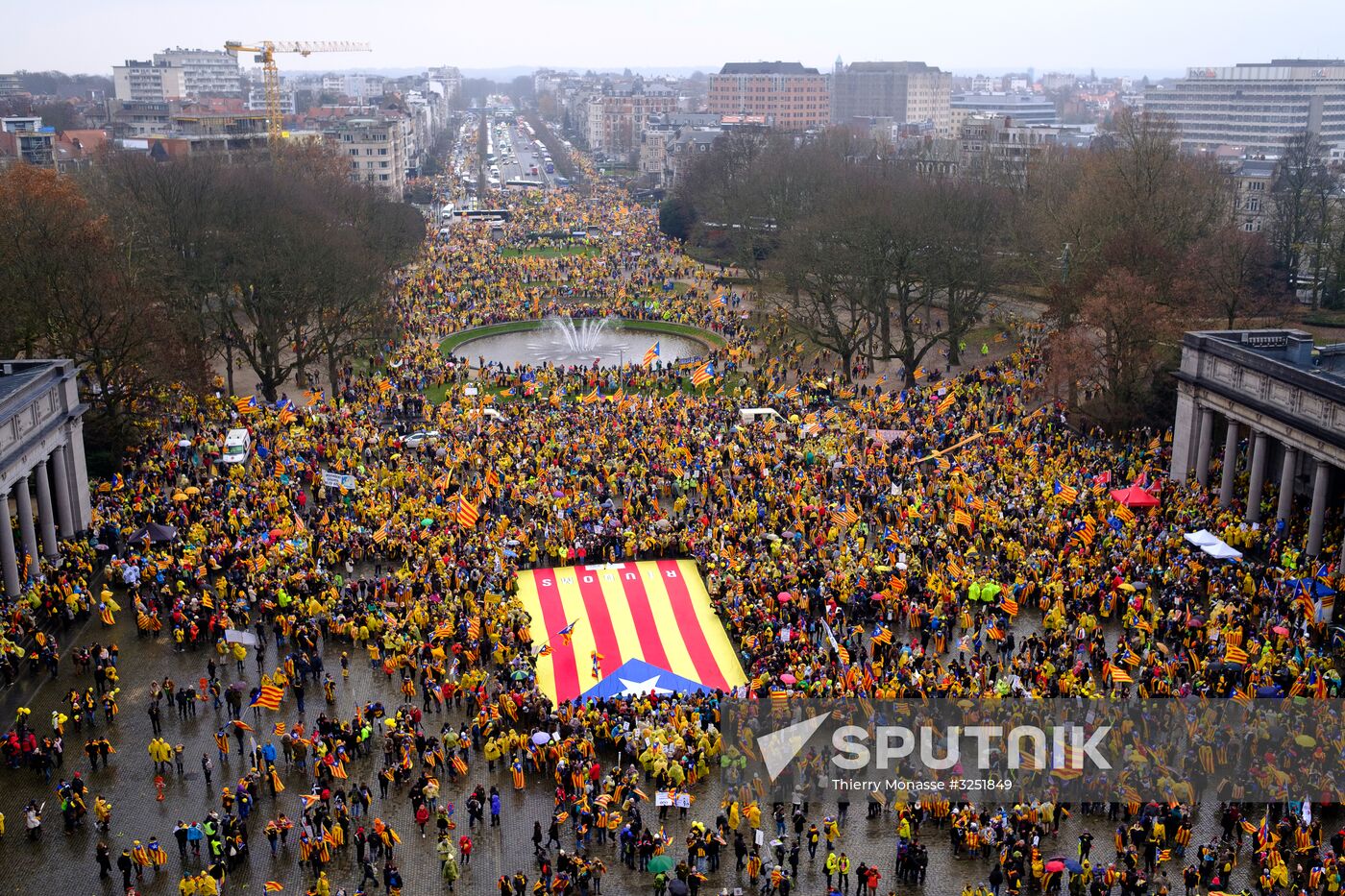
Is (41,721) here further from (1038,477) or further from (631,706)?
(1038,477)

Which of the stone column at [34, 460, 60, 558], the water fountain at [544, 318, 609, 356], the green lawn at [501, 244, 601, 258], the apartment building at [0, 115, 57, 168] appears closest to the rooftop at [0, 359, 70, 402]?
the stone column at [34, 460, 60, 558]

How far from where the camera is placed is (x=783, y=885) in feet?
85.5

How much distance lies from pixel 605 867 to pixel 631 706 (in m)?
5.52

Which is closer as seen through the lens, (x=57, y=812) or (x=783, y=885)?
(x=783, y=885)

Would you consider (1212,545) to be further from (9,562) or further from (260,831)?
(9,562)

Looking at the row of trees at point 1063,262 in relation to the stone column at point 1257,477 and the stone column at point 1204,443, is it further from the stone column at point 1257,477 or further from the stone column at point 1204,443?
the stone column at point 1257,477

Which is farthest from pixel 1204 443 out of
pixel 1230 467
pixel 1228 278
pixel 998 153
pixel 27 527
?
pixel 998 153

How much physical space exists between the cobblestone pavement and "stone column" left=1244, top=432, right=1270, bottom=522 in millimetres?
20128

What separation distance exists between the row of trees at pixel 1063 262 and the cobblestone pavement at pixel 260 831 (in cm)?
3243

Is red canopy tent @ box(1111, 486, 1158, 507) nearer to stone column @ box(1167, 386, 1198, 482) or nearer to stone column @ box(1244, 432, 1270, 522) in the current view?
stone column @ box(1244, 432, 1270, 522)

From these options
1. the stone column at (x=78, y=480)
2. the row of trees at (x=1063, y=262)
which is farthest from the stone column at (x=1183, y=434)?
the stone column at (x=78, y=480)

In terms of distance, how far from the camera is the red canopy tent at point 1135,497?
45.2 m

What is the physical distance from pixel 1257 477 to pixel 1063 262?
27.8m

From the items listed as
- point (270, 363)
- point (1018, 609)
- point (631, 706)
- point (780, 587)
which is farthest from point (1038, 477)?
point (270, 363)
